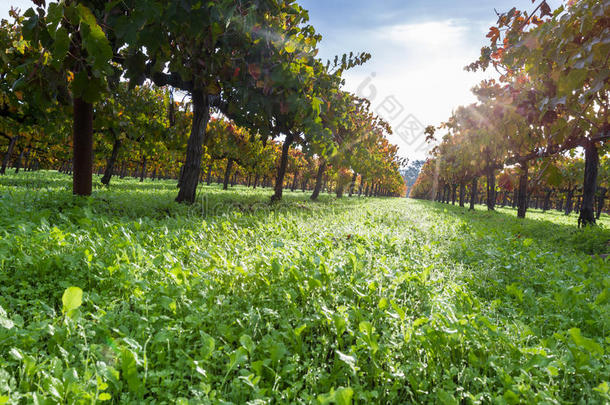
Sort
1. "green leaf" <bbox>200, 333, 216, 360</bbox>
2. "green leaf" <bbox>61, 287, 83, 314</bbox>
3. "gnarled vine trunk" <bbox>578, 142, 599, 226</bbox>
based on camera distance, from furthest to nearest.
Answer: "gnarled vine trunk" <bbox>578, 142, 599, 226</bbox> < "green leaf" <bbox>61, 287, 83, 314</bbox> < "green leaf" <bbox>200, 333, 216, 360</bbox>

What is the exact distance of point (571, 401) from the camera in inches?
66.9

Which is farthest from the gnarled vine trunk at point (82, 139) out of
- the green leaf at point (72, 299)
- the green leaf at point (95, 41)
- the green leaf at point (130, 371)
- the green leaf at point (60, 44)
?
the green leaf at point (130, 371)

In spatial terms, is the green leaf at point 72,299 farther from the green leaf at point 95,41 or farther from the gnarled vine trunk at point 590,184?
the gnarled vine trunk at point 590,184

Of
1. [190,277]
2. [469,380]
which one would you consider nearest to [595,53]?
[469,380]

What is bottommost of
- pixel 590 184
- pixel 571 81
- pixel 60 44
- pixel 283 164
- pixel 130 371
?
pixel 130 371

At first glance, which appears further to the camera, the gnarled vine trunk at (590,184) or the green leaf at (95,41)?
the gnarled vine trunk at (590,184)

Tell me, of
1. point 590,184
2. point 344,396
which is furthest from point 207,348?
point 590,184

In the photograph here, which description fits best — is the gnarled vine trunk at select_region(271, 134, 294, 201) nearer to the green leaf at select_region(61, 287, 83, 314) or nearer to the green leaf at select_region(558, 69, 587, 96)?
the green leaf at select_region(558, 69, 587, 96)

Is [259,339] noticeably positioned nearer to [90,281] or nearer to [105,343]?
[105,343]

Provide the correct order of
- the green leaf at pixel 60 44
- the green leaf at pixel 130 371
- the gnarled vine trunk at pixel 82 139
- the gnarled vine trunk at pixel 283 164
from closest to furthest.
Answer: the green leaf at pixel 130 371 < the green leaf at pixel 60 44 < the gnarled vine trunk at pixel 82 139 < the gnarled vine trunk at pixel 283 164

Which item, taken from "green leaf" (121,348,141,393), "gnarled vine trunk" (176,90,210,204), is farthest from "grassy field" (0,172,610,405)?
"gnarled vine trunk" (176,90,210,204)

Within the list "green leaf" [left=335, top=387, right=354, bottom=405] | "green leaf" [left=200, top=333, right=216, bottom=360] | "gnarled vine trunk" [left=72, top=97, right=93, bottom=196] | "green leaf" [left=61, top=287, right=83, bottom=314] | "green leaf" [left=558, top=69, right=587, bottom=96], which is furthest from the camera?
"gnarled vine trunk" [left=72, top=97, right=93, bottom=196]

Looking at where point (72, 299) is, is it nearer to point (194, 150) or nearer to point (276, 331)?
point (276, 331)

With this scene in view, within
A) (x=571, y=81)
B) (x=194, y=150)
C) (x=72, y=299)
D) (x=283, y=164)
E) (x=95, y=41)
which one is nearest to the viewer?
(x=72, y=299)
